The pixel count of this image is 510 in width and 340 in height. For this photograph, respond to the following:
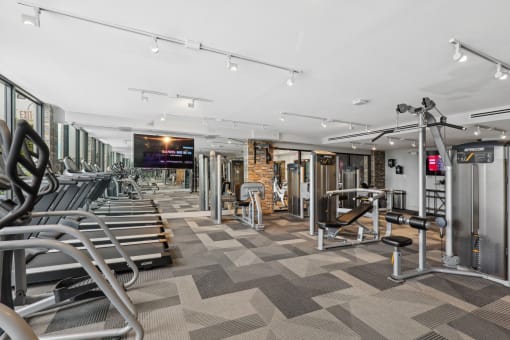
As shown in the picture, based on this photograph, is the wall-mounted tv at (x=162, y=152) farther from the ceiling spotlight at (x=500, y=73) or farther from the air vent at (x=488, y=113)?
the air vent at (x=488, y=113)

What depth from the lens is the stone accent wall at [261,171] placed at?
7719 mm

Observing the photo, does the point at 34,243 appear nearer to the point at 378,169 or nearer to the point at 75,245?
the point at 75,245

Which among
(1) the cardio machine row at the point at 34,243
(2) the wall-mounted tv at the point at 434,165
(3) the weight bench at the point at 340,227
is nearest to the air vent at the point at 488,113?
(3) the weight bench at the point at 340,227

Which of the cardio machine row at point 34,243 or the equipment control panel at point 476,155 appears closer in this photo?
the cardio machine row at point 34,243

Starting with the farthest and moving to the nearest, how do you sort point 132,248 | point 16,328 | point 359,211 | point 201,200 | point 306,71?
point 201,200, point 359,211, point 132,248, point 306,71, point 16,328

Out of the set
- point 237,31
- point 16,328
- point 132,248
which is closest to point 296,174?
point 132,248

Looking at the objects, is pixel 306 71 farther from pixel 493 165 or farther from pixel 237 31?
pixel 493 165

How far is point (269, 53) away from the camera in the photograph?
2.71m

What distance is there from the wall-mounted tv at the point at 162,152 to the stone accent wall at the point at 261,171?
2.05 metres

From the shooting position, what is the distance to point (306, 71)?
10.4 feet

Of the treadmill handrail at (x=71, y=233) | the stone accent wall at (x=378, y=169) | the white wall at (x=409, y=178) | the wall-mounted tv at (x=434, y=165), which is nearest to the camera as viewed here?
the treadmill handrail at (x=71, y=233)

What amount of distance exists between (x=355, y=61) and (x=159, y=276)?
374 cm

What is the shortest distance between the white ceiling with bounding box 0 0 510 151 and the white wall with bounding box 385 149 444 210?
17.0 feet

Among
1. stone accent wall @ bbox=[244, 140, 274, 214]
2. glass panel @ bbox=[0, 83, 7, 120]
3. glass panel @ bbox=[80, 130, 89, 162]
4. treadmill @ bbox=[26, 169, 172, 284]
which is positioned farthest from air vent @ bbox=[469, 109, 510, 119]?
A: glass panel @ bbox=[80, 130, 89, 162]
